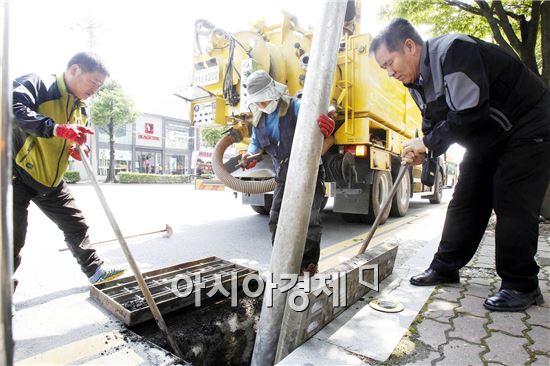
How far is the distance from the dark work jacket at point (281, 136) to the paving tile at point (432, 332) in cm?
155

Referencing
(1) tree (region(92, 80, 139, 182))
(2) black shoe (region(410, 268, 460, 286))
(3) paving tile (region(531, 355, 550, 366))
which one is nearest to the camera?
(3) paving tile (region(531, 355, 550, 366))

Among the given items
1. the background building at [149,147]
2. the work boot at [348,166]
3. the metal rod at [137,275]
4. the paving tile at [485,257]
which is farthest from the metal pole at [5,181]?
the background building at [149,147]

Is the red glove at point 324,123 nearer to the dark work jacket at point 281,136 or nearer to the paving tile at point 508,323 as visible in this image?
the dark work jacket at point 281,136

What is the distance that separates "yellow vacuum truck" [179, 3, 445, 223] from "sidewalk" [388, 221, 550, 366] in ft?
8.82

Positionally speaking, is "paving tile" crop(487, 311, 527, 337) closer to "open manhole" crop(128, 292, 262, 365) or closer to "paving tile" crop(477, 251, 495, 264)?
"paving tile" crop(477, 251, 495, 264)

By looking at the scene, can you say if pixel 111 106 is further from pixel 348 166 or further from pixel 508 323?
pixel 508 323

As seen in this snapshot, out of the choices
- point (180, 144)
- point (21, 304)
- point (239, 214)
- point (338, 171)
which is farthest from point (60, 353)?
point (180, 144)

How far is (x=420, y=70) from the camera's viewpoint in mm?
2068

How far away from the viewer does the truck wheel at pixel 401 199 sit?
656 cm

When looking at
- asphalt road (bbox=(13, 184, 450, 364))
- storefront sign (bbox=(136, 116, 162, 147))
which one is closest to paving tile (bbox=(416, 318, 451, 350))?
asphalt road (bbox=(13, 184, 450, 364))

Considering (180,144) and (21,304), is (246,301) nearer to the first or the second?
(21,304)

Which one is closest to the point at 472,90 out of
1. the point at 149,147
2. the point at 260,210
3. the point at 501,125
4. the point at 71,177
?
the point at 501,125

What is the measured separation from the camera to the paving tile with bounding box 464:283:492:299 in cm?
231

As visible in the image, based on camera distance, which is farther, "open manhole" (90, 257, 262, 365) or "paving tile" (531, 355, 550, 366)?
"open manhole" (90, 257, 262, 365)
